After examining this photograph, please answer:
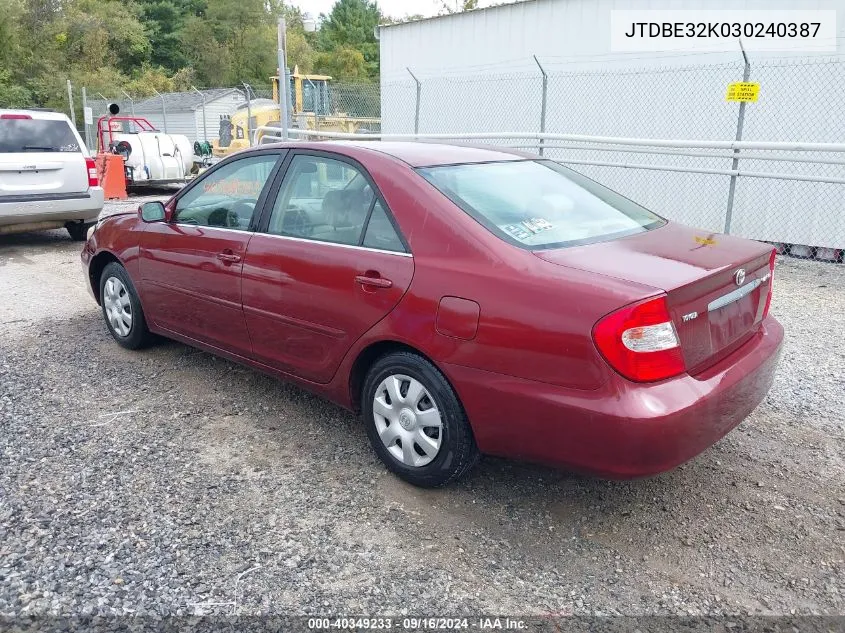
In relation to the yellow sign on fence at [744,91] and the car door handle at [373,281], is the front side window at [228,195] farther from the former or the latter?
the yellow sign on fence at [744,91]

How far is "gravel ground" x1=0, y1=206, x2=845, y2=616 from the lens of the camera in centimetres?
258

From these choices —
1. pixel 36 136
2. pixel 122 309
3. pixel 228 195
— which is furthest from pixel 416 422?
pixel 36 136

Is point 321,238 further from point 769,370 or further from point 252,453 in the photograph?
point 769,370

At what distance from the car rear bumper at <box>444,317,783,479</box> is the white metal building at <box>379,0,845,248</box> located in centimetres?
665

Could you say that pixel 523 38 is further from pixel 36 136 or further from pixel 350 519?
pixel 350 519

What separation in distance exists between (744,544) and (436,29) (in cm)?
1138

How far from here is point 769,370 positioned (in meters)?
3.16

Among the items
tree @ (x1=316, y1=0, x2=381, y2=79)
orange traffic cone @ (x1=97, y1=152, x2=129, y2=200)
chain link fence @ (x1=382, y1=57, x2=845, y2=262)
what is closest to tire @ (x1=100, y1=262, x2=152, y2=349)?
chain link fence @ (x1=382, y1=57, x2=845, y2=262)

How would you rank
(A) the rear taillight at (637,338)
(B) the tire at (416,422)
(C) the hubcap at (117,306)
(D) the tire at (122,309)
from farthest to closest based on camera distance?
(C) the hubcap at (117,306), (D) the tire at (122,309), (B) the tire at (416,422), (A) the rear taillight at (637,338)

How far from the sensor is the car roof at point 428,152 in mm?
3519

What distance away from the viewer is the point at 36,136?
8.69 meters

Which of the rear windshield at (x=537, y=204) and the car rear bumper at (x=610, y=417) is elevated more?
the rear windshield at (x=537, y=204)

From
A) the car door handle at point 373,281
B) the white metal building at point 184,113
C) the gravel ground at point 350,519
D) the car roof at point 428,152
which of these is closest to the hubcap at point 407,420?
the gravel ground at point 350,519

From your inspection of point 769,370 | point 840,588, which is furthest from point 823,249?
point 840,588
